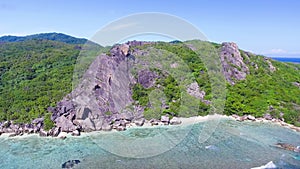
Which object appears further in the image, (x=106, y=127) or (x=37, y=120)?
(x=37, y=120)

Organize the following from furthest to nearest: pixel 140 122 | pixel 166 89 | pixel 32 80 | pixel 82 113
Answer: pixel 32 80 < pixel 166 89 < pixel 140 122 < pixel 82 113

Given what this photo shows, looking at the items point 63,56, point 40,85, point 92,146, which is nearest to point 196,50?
point 63,56

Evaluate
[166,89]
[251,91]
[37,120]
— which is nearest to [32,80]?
[37,120]

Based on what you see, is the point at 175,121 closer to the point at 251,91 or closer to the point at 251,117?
the point at 251,117

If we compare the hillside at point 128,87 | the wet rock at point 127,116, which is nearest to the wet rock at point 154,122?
the hillside at point 128,87

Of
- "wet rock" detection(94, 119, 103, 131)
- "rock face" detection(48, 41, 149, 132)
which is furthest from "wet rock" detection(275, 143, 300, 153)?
"wet rock" detection(94, 119, 103, 131)

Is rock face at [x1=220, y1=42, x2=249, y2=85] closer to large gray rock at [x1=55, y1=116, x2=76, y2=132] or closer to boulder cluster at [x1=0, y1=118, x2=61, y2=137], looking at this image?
large gray rock at [x1=55, y1=116, x2=76, y2=132]

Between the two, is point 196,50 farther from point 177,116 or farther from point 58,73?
point 58,73
